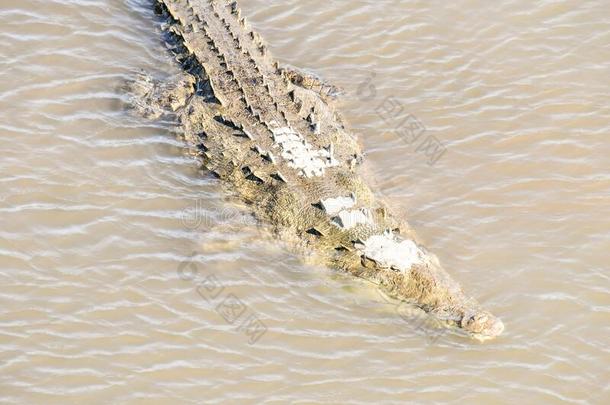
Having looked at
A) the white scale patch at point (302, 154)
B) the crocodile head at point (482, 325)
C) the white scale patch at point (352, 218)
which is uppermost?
the white scale patch at point (302, 154)

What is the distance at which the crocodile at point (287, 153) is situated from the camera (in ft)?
25.0

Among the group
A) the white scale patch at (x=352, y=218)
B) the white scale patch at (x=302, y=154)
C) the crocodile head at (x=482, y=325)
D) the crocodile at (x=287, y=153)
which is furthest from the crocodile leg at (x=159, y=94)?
the crocodile head at (x=482, y=325)

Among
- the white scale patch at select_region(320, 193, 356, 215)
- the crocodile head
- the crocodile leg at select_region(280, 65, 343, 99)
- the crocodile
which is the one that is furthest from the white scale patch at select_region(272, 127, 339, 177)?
the crocodile head

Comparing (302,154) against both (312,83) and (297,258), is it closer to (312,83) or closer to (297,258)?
(297,258)

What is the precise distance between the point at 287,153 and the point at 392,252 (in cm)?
171

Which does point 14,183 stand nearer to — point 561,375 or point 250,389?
point 250,389

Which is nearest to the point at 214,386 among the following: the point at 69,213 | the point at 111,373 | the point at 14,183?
the point at 111,373

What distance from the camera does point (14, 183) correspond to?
838cm

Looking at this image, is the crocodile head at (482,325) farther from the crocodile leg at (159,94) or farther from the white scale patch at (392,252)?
the crocodile leg at (159,94)

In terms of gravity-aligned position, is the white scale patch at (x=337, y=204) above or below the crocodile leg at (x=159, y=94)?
below

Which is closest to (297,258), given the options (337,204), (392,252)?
(337,204)

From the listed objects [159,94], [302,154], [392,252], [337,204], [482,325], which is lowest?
[482,325]

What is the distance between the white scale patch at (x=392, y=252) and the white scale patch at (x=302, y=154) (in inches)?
42.6

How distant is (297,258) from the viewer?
8023 millimetres
